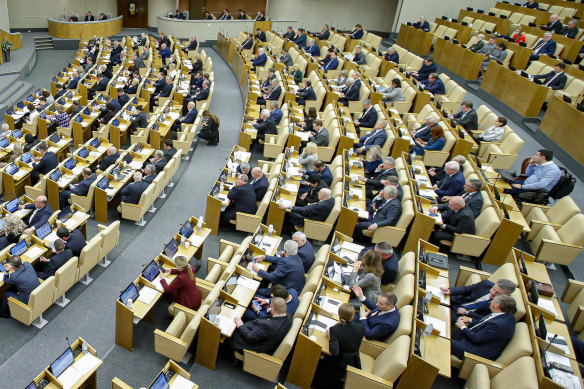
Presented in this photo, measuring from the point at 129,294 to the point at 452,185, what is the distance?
19.1ft

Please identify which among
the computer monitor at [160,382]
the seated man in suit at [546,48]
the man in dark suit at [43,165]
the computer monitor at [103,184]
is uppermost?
the seated man in suit at [546,48]

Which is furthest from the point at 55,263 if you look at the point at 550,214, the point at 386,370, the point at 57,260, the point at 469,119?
the point at 469,119

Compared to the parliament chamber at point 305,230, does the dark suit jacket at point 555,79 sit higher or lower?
higher

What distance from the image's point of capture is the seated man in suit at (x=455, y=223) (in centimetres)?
698

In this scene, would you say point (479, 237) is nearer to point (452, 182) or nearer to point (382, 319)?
point (452, 182)

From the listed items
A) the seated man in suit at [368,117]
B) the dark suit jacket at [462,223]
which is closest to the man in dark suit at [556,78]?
the seated man in suit at [368,117]

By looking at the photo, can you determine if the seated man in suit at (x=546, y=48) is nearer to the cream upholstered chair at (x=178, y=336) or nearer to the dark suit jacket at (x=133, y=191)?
the dark suit jacket at (x=133, y=191)

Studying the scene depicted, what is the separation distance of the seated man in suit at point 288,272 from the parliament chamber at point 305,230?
3 centimetres

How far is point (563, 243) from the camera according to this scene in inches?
267

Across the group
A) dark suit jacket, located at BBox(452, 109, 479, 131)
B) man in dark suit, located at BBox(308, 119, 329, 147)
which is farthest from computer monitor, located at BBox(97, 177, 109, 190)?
dark suit jacket, located at BBox(452, 109, 479, 131)

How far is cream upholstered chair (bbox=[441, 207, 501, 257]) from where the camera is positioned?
6855mm

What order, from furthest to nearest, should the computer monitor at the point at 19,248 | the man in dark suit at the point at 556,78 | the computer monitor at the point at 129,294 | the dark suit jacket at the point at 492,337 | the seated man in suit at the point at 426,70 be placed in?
the seated man in suit at the point at 426,70
the man in dark suit at the point at 556,78
the computer monitor at the point at 19,248
the computer monitor at the point at 129,294
the dark suit jacket at the point at 492,337

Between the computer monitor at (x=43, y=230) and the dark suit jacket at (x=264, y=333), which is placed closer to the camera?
the dark suit jacket at (x=264, y=333)

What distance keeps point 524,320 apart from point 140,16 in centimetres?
2489
